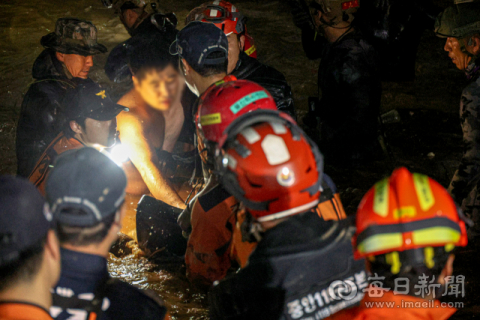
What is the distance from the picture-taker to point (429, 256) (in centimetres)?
182

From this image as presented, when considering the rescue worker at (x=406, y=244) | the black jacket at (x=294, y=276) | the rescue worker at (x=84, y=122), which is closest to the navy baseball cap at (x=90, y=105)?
the rescue worker at (x=84, y=122)

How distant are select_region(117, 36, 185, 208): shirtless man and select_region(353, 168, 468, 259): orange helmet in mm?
3441

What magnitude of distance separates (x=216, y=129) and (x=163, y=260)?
2066 mm

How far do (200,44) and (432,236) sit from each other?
2.37 m

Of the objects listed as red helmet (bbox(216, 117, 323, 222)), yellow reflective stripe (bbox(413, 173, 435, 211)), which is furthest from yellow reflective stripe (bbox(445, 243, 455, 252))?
red helmet (bbox(216, 117, 323, 222))

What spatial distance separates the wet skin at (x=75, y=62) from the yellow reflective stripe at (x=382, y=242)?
378 centimetres

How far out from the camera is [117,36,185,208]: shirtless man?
519 centimetres

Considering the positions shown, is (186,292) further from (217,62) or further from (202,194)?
(217,62)

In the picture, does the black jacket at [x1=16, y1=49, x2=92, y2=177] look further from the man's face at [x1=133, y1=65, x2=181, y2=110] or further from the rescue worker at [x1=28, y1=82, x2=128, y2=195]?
the man's face at [x1=133, y1=65, x2=181, y2=110]

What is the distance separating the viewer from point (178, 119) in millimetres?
5605

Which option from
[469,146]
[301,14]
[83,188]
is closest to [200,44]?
[83,188]

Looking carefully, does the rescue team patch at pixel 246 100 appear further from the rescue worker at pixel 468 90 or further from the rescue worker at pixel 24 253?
the rescue worker at pixel 468 90

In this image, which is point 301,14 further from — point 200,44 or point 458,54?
point 200,44

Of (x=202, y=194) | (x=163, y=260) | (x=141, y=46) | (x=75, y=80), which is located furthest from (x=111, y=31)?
(x=202, y=194)
